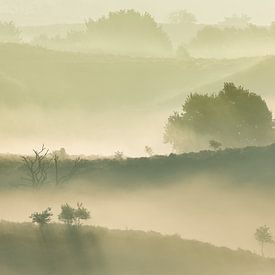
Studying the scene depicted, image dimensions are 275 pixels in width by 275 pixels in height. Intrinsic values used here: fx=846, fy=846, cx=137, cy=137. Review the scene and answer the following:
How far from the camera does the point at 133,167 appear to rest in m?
60.4

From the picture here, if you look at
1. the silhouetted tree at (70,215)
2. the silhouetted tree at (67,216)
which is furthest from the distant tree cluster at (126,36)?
the silhouetted tree at (67,216)

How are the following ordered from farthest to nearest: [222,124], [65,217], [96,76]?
[96,76] → [222,124] → [65,217]

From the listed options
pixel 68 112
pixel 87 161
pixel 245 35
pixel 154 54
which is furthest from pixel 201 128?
pixel 245 35

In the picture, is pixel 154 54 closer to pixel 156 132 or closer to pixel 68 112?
pixel 68 112

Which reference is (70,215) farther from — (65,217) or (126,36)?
(126,36)

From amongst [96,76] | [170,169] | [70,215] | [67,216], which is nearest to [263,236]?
[70,215]

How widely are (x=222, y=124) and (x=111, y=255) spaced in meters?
39.4

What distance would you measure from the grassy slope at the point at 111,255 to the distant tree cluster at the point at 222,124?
3520 cm

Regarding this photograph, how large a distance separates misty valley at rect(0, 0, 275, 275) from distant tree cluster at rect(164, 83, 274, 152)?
4.4 inches

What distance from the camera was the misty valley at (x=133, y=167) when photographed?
1594 inches

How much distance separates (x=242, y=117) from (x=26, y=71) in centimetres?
5307

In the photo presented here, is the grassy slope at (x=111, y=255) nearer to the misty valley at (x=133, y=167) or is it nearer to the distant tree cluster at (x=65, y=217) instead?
the misty valley at (x=133, y=167)

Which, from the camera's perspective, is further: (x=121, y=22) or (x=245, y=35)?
(x=245, y=35)

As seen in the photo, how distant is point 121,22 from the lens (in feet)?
513
